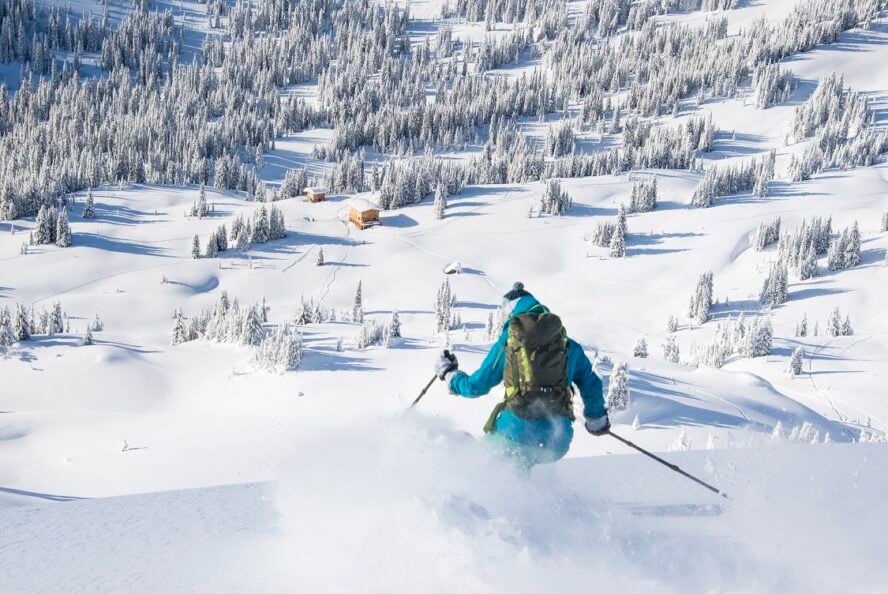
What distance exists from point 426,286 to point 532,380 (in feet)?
161

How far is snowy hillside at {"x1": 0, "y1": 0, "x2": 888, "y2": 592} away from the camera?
557 centimetres

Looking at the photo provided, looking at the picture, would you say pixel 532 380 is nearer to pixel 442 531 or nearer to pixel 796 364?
pixel 442 531

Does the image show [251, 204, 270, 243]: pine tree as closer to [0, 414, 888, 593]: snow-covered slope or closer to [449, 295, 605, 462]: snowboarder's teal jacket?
[0, 414, 888, 593]: snow-covered slope

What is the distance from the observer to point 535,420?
5953 millimetres

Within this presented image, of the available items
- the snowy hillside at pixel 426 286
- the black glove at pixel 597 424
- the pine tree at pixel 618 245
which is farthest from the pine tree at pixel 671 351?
the black glove at pixel 597 424

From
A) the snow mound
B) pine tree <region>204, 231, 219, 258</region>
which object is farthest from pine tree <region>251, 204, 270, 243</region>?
the snow mound

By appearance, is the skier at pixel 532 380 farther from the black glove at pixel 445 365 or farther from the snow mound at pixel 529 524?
the black glove at pixel 445 365

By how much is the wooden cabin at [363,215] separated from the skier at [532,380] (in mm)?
62743

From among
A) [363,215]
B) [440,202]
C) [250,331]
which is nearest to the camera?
[250,331]

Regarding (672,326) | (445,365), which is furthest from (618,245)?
(445,365)

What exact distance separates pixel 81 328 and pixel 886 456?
45099 mm

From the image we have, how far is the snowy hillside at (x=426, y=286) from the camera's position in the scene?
5.57 meters

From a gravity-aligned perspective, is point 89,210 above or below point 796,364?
below

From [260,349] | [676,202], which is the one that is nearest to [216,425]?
[260,349]
